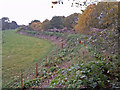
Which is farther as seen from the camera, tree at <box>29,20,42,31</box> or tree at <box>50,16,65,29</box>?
tree at <box>29,20,42,31</box>

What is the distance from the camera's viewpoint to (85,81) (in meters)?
4.34

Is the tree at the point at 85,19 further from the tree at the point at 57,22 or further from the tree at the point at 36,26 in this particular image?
the tree at the point at 36,26

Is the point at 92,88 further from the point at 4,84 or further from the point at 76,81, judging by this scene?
the point at 4,84

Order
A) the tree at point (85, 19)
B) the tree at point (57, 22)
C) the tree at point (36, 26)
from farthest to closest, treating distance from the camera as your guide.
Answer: the tree at point (36, 26) < the tree at point (57, 22) < the tree at point (85, 19)

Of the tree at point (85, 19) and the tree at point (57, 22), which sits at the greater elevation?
the tree at point (57, 22)

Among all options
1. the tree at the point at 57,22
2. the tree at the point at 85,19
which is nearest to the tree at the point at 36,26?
the tree at the point at 57,22

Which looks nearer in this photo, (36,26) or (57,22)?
(57,22)

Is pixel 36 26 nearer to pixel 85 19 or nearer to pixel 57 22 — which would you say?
pixel 57 22

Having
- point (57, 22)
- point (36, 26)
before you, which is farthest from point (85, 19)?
point (36, 26)

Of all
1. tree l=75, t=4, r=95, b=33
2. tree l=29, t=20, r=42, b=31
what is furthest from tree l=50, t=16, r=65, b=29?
tree l=75, t=4, r=95, b=33

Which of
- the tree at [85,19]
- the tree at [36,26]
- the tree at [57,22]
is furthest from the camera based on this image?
the tree at [36,26]

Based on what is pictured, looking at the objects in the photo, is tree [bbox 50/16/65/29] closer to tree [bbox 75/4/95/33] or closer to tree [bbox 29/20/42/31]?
tree [bbox 29/20/42/31]

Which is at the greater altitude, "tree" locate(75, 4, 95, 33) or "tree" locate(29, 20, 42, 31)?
"tree" locate(29, 20, 42, 31)

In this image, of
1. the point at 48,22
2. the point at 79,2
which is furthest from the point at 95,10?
the point at 48,22
